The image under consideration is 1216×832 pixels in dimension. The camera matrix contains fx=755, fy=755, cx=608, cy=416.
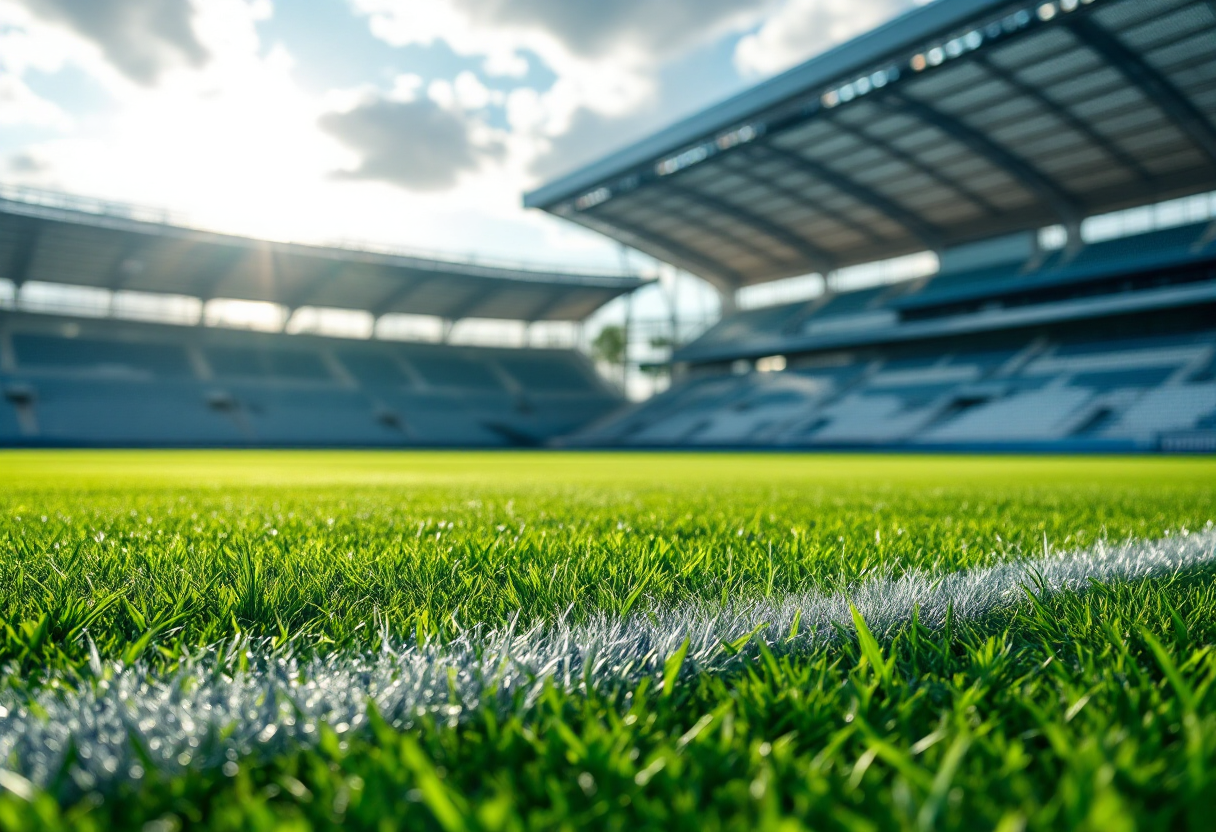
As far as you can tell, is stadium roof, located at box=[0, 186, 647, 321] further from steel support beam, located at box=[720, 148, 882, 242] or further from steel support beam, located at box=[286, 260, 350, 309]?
steel support beam, located at box=[720, 148, 882, 242]

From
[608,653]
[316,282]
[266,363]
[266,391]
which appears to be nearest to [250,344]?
[266,363]

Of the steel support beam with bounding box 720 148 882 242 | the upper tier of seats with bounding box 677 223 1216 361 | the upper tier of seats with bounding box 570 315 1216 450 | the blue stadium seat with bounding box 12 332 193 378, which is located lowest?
the upper tier of seats with bounding box 570 315 1216 450

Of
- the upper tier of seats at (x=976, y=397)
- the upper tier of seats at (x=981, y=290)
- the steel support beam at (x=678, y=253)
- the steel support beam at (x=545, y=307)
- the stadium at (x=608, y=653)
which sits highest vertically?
the steel support beam at (x=678, y=253)

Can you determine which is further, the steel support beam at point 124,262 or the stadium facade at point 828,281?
the steel support beam at point 124,262

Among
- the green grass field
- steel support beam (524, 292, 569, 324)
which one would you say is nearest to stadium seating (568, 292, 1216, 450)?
steel support beam (524, 292, 569, 324)

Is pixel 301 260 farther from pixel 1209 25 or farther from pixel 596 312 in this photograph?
pixel 1209 25

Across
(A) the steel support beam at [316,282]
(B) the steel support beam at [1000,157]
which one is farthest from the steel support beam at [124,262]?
(B) the steel support beam at [1000,157]

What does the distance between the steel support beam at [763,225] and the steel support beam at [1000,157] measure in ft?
35.4

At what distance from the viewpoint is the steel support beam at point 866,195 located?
101 ft

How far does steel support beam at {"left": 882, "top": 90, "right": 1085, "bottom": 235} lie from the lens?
26.1m

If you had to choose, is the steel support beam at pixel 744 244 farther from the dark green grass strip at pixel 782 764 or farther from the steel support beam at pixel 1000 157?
the dark green grass strip at pixel 782 764

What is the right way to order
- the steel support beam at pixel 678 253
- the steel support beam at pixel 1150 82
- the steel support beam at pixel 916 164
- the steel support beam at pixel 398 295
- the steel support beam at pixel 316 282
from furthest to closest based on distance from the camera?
1. the steel support beam at pixel 398 295
2. the steel support beam at pixel 316 282
3. the steel support beam at pixel 678 253
4. the steel support beam at pixel 916 164
5. the steel support beam at pixel 1150 82

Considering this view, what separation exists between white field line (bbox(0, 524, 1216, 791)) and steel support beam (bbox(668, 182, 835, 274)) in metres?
34.4

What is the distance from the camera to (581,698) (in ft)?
3.59
